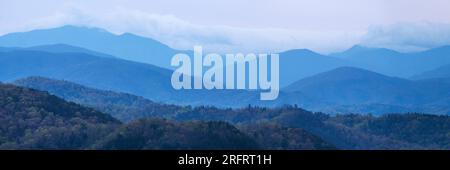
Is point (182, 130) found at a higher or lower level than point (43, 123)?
lower

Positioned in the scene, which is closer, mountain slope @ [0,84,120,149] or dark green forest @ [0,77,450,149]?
dark green forest @ [0,77,450,149]

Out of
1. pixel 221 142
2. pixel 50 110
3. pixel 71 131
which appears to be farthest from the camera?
pixel 50 110

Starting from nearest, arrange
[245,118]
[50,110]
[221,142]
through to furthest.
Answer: [221,142], [50,110], [245,118]

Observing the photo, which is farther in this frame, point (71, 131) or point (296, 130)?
point (296, 130)

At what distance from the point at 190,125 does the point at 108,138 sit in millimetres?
11243

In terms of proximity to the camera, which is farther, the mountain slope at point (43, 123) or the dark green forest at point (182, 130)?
the mountain slope at point (43, 123)

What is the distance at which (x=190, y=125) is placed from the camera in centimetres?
8450

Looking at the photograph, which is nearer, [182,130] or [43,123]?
[182,130]
